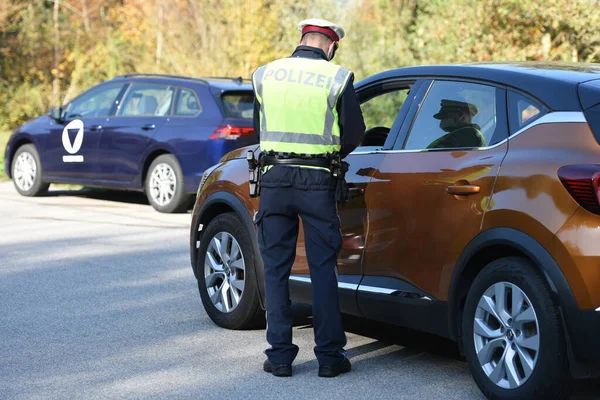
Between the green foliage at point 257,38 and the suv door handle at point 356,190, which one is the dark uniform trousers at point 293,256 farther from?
the green foliage at point 257,38

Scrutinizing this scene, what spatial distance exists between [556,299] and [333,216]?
1303 mm

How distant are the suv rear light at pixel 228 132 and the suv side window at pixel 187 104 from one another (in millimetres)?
496

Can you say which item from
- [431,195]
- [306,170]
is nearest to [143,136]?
[306,170]

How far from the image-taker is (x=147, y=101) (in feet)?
45.6

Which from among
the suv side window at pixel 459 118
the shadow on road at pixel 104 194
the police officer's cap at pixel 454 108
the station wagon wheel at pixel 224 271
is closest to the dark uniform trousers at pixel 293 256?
the suv side window at pixel 459 118

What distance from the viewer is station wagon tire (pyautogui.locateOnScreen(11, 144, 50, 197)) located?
49.2 feet

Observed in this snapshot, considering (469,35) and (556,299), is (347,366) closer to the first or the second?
(556,299)

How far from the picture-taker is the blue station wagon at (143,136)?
1307 cm

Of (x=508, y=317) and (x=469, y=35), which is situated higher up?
(x=469, y=35)

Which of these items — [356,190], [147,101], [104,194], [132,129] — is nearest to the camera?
[356,190]

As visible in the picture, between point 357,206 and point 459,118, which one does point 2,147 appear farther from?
point 459,118

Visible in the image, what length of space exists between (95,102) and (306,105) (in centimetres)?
961

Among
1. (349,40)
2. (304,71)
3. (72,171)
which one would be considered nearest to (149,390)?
(304,71)

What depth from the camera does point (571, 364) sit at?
456 centimetres
